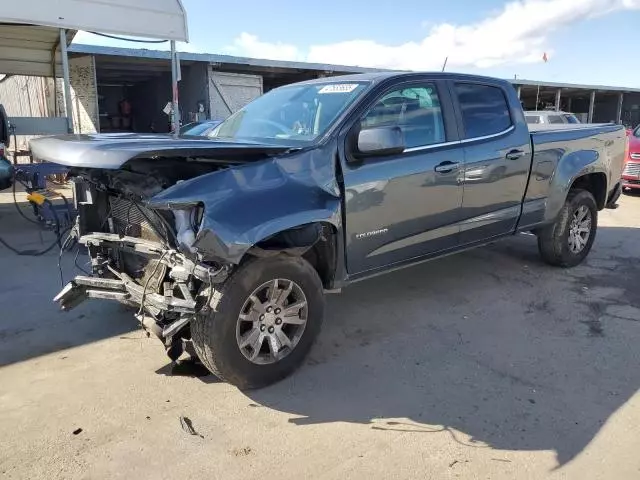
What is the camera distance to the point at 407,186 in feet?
13.4

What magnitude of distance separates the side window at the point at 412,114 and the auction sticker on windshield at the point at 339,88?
9.7 inches

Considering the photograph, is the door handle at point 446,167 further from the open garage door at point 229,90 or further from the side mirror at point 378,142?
the open garage door at point 229,90

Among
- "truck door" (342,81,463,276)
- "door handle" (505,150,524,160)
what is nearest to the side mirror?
"truck door" (342,81,463,276)

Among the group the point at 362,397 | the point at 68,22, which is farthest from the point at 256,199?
the point at 68,22

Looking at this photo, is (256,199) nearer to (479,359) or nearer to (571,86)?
(479,359)

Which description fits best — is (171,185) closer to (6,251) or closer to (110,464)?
(110,464)

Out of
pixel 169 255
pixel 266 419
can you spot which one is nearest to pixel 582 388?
pixel 266 419

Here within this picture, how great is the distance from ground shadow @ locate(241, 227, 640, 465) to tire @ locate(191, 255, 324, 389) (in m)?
0.15

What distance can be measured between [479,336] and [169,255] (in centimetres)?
252

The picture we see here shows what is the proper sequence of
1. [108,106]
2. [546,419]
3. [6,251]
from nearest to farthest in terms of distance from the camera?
1. [546,419]
2. [6,251]
3. [108,106]

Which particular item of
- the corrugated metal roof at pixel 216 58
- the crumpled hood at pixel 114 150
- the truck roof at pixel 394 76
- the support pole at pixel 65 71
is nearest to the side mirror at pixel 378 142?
the crumpled hood at pixel 114 150

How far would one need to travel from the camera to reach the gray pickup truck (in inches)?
123

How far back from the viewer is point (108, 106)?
20.0m

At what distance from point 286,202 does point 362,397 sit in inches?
51.4
